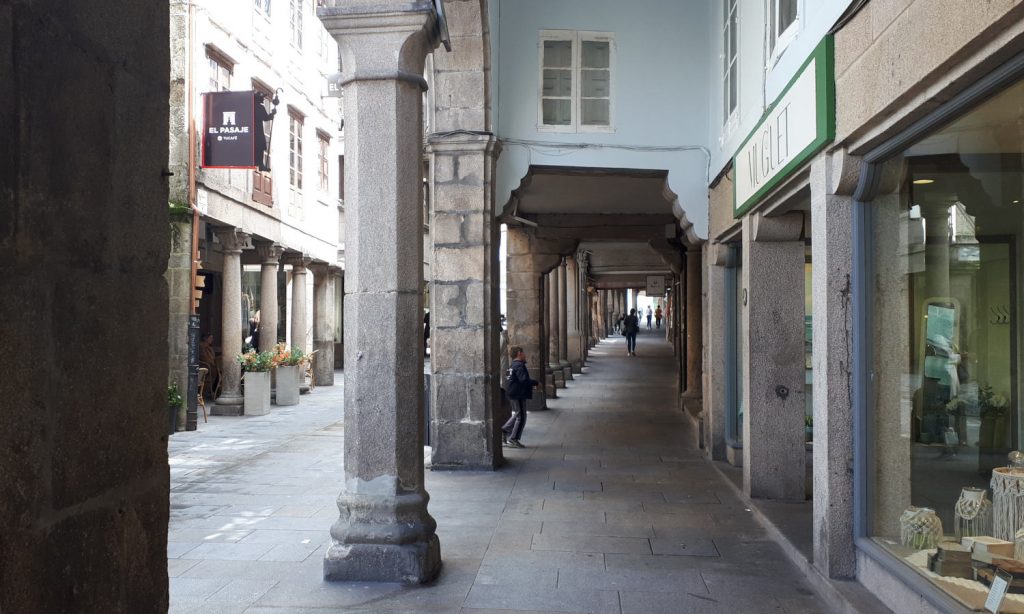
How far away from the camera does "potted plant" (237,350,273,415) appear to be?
15453 millimetres

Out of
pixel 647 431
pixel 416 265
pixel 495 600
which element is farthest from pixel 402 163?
pixel 647 431

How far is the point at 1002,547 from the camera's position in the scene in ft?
12.5

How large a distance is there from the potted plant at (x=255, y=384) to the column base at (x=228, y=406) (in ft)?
0.34

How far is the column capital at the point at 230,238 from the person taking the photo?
15375 mm

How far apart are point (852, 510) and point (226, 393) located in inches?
510

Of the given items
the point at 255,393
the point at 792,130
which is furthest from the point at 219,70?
the point at 792,130

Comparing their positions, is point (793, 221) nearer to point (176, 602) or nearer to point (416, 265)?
point (416, 265)

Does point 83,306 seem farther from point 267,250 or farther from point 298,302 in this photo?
point 298,302

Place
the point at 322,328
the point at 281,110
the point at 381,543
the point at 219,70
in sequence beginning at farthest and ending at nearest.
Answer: the point at 322,328, the point at 281,110, the point at 219,70, the point at 381,543

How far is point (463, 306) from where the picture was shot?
932 centimetres

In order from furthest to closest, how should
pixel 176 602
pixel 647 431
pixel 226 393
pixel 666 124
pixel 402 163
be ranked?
pixel 226 393
pixel 647 431
pixel 666 124
pixel 402 163
pixel 176 602

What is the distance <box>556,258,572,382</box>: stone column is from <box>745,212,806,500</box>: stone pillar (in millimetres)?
13285

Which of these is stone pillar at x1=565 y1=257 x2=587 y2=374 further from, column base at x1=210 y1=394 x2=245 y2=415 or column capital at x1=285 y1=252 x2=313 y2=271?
column base at x1=210 y1=394 x2=245 y2=415

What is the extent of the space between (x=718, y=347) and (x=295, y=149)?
1230 centimetres
